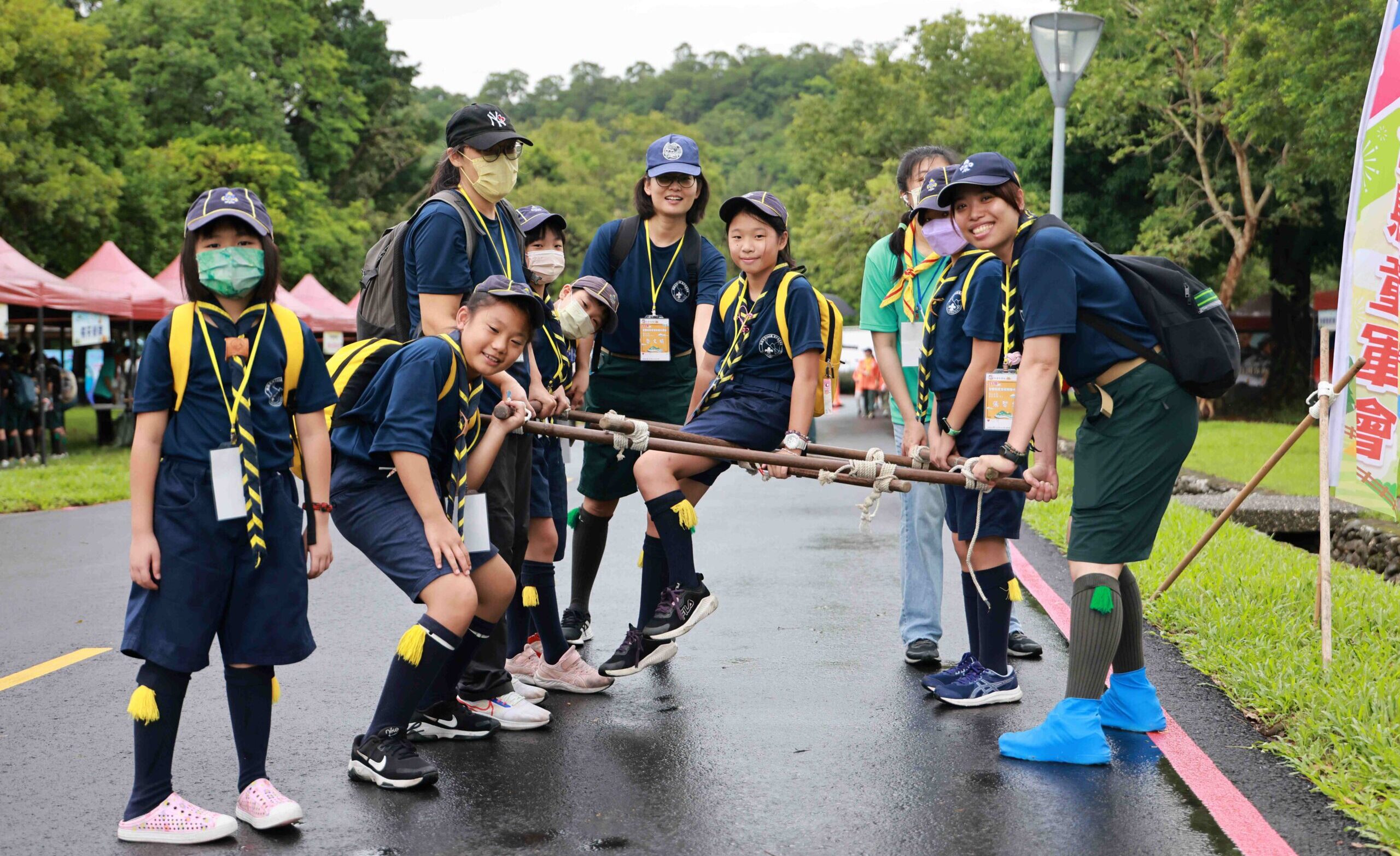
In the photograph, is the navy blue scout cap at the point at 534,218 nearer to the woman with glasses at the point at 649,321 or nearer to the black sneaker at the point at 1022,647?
the woman with glasses at the point at 649,321

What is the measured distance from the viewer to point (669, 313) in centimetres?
597

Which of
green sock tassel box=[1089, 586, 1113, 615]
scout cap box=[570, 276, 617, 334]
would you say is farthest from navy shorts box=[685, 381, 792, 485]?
green sock tassel box=[1089, 586, 1113, 615]

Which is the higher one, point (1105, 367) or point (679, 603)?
point (1105, 367)

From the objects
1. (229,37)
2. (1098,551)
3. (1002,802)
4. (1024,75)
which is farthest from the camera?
(229,37)

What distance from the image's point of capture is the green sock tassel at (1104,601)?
445cm

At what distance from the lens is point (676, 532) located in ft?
17.3

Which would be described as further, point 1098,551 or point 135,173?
point 135,173

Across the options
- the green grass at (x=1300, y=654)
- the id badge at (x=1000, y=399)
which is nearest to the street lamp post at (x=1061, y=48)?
the green grass at (x=1300, y=654)

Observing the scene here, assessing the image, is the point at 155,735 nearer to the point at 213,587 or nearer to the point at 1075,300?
the point at 213,587

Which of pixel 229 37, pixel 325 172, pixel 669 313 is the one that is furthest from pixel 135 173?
pixel 669 313

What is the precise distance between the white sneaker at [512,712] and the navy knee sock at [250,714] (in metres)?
1.09

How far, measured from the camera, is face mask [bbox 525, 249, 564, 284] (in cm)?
591

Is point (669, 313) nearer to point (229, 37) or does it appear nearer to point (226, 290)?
point (226, 290)

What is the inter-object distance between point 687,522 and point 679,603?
0.33m
